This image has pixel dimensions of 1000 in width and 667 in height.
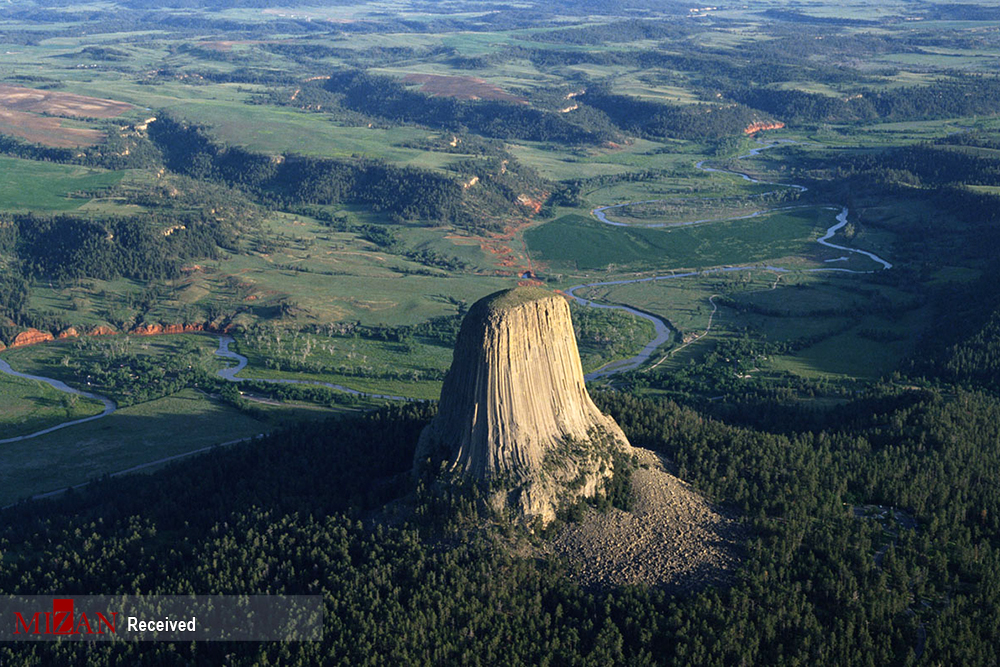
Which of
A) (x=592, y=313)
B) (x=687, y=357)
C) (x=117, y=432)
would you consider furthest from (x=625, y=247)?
(x=117, y=432)

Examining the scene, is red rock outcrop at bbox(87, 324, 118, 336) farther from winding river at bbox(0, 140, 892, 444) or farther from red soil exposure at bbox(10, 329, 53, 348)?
winding river at bbox(0, 140, 892, 444)

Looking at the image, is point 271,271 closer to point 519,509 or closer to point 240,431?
point 240,431

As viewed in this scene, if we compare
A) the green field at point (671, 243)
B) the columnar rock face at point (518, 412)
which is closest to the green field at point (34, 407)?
the columnar rock face at point (518, 412)
